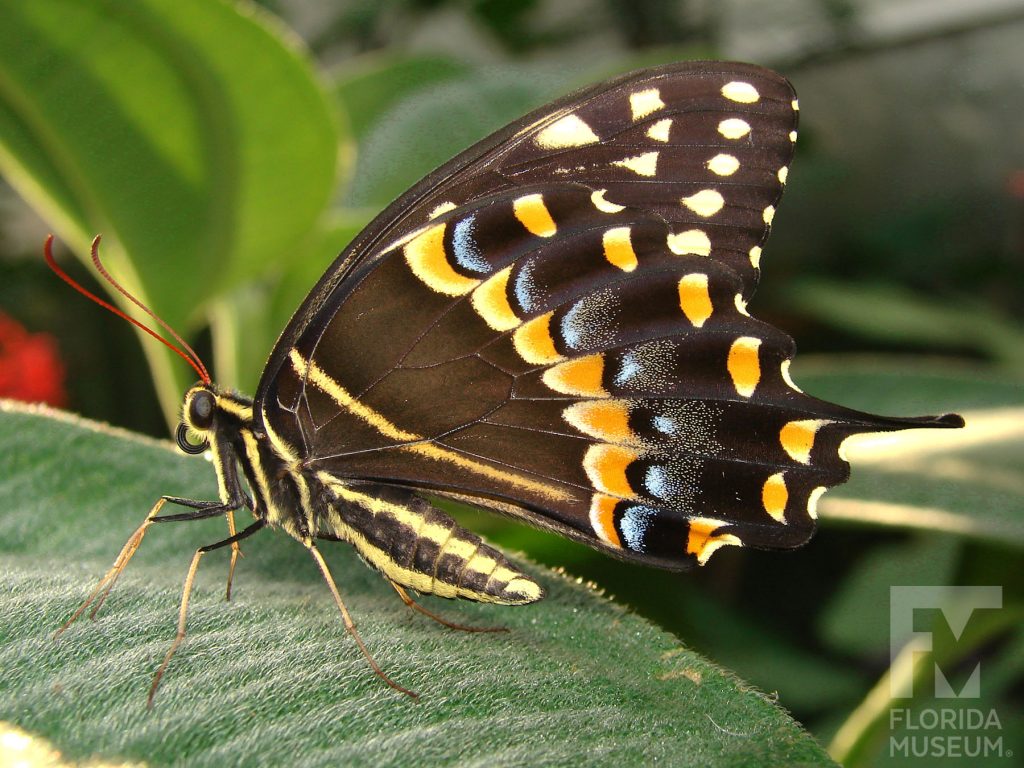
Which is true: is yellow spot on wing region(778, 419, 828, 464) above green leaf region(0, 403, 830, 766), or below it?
above

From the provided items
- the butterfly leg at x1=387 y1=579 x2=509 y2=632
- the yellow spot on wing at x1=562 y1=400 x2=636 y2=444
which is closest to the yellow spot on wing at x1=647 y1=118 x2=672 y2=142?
the yellow spot on wing at x1=562 y1=400 x2=636 y2=444

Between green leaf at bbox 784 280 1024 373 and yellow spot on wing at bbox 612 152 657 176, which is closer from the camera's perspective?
yellow spot on wing at bbox 612 152 657 176

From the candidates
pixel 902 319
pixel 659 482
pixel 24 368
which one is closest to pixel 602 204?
pixel 659 482

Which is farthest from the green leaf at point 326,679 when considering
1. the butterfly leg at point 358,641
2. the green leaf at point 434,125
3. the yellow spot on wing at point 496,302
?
the green leaf at point 434,125

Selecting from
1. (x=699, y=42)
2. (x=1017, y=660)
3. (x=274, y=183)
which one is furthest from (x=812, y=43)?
(x=274, y=183)

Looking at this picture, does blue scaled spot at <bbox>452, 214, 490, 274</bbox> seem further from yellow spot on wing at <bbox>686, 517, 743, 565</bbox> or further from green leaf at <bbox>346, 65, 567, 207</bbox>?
green leaf at <bbox>346, 65, 567, 207</bbox>

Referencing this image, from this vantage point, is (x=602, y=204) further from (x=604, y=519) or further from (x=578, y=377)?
(x=604, y=519)
